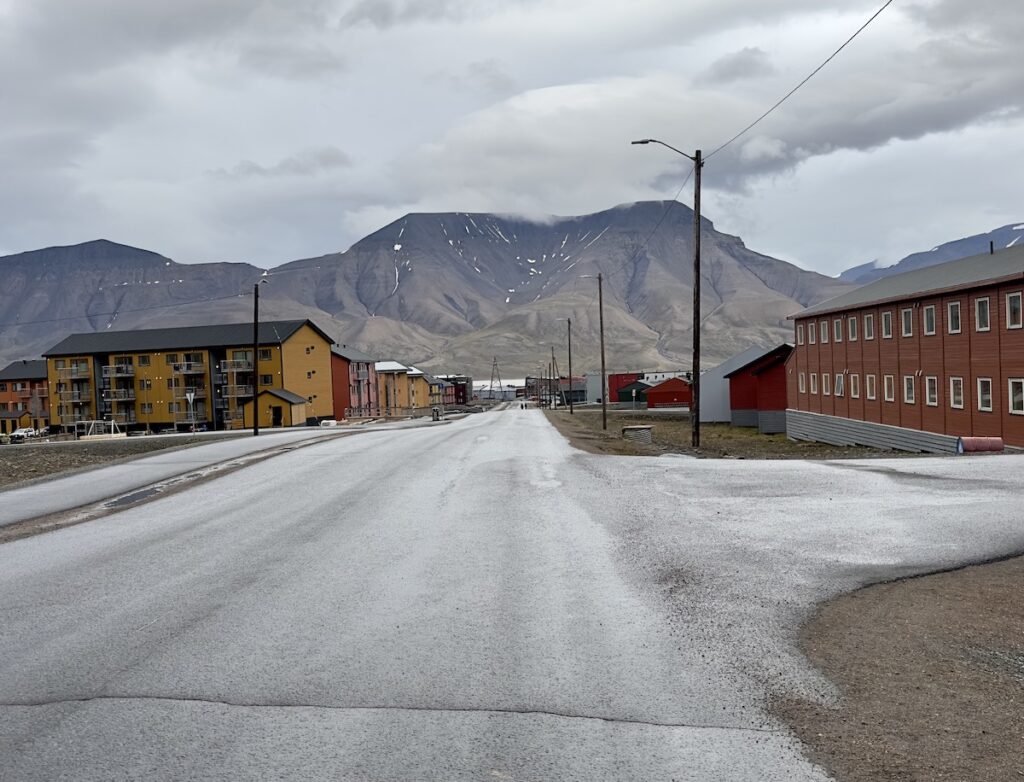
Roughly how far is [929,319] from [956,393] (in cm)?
416

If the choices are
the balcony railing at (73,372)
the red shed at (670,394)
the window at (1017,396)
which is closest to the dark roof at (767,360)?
the red shed at (670,394)

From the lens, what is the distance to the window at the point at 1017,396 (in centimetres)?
3256

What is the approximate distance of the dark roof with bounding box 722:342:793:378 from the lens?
69.5 m

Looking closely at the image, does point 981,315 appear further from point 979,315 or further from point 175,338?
point 175,338

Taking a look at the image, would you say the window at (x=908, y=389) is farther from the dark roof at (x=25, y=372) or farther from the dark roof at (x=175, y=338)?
the dark roof at (x=25, y=372)

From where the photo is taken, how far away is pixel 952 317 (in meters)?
37.8

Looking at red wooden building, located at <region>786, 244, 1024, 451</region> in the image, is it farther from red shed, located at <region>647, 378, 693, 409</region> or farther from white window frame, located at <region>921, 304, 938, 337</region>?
red shed, located at <region>647, 378, 693, 409</region>

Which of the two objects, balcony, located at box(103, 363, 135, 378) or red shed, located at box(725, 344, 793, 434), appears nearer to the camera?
red shed, located at box(725, 344, 793, 434)

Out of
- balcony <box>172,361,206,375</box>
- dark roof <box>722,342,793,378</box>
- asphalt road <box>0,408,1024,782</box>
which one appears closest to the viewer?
asphalt road <box>0,408,1024,782</box>

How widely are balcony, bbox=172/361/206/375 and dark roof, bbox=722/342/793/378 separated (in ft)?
185

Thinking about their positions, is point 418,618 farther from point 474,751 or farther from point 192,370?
point 192,370

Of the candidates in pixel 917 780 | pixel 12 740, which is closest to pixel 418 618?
pixel 12 740

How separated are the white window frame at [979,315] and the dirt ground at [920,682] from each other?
95.2 feet

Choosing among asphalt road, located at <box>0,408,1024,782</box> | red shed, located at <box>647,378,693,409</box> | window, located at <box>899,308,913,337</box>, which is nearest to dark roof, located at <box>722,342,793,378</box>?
window, located at <box>899,308,913,337</box>
